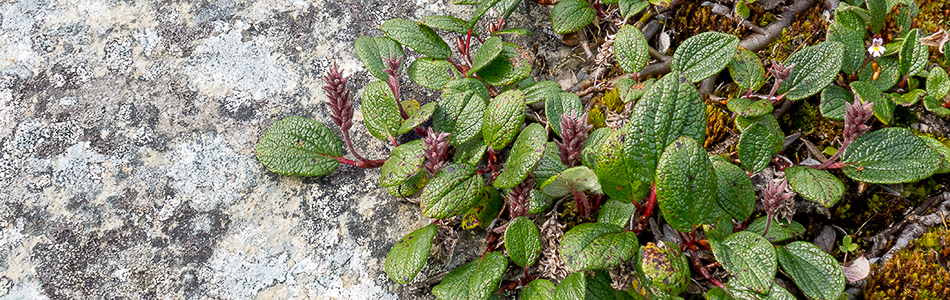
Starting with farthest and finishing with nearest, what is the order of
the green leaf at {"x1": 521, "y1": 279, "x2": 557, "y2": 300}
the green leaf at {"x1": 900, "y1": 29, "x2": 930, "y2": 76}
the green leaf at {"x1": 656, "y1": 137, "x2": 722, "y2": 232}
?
the green leaf at {"x1": 900, "y1": 29, "x2": 930, "y2": 76} → the green leaf at {"x1": 521, "y1": 279, "x2": 557, "y2": 300} → the green leaf at {"x1": 656, "y1": 137, "x2": 722, "y2": 232}

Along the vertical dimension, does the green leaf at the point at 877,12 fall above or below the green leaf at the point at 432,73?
above

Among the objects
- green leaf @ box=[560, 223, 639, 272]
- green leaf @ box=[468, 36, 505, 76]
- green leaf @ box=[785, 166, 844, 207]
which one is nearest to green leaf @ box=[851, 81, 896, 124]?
green leaf @ box=[785, 166, 844, 207]

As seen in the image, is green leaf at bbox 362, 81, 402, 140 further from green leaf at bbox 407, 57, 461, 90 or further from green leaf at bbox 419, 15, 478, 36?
green leaf at bbox 419, 15, 478, 36

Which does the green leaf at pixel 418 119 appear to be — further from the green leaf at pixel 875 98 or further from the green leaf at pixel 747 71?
the green leaf at pixel 875 98

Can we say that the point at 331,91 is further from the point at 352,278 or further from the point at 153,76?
the point at 153,76

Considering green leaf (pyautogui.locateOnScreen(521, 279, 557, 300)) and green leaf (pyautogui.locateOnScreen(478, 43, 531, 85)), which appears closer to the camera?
green leaf (pyautogui.locateOnScreen(521, 279, 557, 300))

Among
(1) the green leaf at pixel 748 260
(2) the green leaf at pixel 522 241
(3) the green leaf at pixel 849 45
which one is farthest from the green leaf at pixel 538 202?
(3) the green leaf at pixel 849 45
